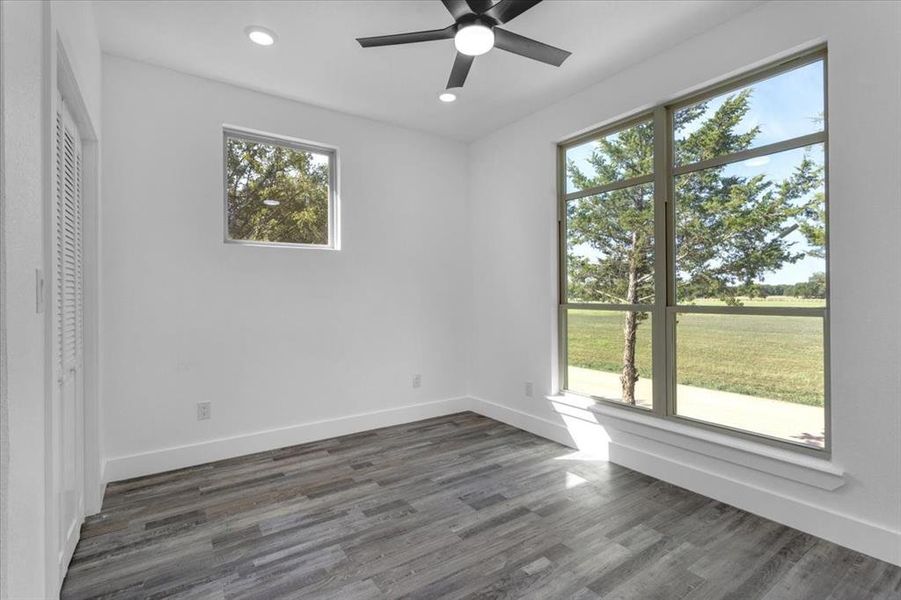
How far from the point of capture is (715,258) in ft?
9.10

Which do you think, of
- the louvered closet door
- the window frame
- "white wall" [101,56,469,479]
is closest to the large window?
"white wall" [101,56,469,479]

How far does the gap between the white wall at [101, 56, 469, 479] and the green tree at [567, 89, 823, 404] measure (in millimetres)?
1612

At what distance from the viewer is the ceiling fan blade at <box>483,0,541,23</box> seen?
2.08m

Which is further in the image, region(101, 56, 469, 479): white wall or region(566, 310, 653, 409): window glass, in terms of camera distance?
region(566, 310, 653, 409): window glass

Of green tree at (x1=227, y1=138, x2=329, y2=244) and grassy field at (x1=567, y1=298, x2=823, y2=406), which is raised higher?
green tree at (x1=227, y1=138, x2=329, y2=244)

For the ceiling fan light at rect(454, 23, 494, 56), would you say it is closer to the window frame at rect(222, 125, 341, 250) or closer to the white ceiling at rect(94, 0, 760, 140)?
the white ceiling at rect(94, 0, 760, 140)

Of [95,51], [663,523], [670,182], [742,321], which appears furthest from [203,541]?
[670,182]

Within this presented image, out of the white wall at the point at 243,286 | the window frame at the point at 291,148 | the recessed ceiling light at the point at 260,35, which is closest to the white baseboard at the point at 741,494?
the white wall at the point at 243,286

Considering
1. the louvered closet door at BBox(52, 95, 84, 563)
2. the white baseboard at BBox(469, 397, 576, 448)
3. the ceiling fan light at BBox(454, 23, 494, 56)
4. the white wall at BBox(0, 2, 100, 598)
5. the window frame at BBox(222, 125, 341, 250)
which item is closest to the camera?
the white wall at BBox(0, 2, 100, 598)

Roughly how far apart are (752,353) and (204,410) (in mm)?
3753

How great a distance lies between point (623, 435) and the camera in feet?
10.5

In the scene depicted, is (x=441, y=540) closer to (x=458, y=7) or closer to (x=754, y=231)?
(x=754, y=231)

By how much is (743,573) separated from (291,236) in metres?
3.66

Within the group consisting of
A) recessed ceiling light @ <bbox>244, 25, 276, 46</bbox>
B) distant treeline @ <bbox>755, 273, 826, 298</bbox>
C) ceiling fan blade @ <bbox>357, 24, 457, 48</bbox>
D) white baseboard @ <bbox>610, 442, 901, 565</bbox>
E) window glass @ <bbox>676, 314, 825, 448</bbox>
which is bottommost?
white baseboard @ <bbox>610, 442, 901, 565</bbox>
